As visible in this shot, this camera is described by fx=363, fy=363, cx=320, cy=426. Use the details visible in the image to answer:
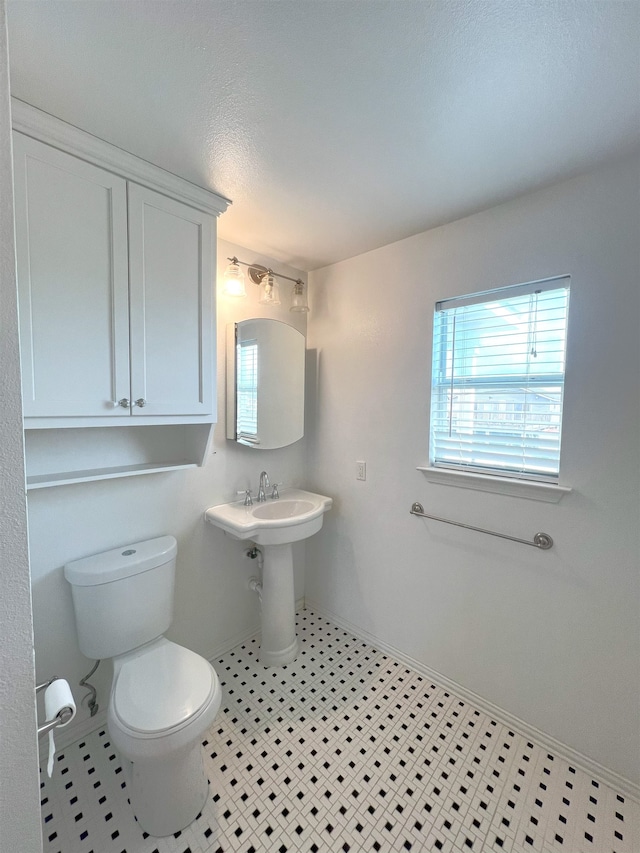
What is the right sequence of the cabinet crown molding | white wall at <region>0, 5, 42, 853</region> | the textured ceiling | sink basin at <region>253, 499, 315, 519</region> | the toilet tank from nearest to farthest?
white wall at <region>0, 5, 42, 853</region> < the textured ceiling < the cabinet crown molding < the toilet tank < sink basin at <region>253, 499, 315, 519</region>

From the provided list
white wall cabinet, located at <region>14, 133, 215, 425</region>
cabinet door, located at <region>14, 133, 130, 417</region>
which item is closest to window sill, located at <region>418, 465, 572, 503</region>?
white wall cabinet, located at <region>14, 133, 215, 425</region>

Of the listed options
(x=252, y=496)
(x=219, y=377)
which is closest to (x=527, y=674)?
(x=252, y=496)

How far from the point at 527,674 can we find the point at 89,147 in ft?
8.72

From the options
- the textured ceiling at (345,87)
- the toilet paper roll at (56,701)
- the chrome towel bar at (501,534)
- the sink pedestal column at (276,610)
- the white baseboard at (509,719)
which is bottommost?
the white baseboard at (509,719)

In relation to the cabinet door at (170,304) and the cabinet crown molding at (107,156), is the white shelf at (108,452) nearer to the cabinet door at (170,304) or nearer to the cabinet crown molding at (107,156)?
the cabinet door at (170,304)

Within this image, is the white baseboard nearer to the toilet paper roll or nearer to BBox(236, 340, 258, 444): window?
BBox(236, 340, 258, 444): window

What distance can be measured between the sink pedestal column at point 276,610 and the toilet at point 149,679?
0.56 meters

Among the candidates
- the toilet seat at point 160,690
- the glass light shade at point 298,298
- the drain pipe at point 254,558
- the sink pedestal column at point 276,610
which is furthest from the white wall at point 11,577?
the glass light shade at point 298,298

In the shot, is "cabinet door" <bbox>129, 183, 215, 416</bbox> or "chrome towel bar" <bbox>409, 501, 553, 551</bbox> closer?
"cabinet door" <bbox>129, 183, 215, 416</bbox>

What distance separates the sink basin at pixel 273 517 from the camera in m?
1.80

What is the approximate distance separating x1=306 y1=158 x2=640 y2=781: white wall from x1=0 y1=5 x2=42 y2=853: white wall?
1.65 m

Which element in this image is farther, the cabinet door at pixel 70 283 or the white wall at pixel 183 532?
the white wall at pixel 183 532

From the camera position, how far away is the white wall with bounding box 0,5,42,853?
1.70 ft

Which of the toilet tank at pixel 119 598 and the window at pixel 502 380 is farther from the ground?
the window at pixel 502 380
